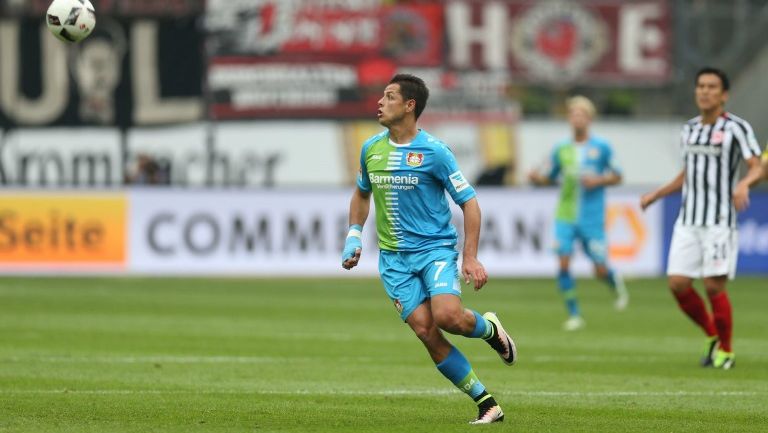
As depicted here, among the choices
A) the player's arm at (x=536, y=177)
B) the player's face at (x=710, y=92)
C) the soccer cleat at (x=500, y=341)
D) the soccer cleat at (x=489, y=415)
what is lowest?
the soccer cleat at (x=489, y=415)

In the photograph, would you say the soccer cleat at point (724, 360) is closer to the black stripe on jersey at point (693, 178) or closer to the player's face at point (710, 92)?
the black stripe on jersey at point (693, 178)

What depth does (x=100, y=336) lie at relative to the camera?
52.6 feet

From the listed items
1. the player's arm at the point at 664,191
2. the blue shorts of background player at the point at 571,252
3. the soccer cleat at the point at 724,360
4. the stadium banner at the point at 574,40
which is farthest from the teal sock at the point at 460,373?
the stadium banner at the point at 574,40

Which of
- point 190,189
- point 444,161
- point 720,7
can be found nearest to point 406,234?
point 444,161

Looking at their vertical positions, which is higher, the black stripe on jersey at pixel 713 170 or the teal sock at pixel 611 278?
the black stripe on jersey at pixel 713 170

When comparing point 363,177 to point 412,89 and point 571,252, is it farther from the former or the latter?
point 571,252

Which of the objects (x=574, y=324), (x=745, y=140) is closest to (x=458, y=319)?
(x=745, y=140)

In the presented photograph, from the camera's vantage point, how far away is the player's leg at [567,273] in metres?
18.2

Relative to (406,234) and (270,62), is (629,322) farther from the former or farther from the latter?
(270,62)

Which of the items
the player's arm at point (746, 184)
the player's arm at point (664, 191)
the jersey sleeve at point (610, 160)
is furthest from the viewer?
the jersey sleeve at point (610, 160)

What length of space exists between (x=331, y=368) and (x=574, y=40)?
22.5 meters

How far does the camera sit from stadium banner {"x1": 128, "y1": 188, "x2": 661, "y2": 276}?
86.6 feet

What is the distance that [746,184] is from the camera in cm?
1302

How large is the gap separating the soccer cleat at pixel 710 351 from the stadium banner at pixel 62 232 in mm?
14226
